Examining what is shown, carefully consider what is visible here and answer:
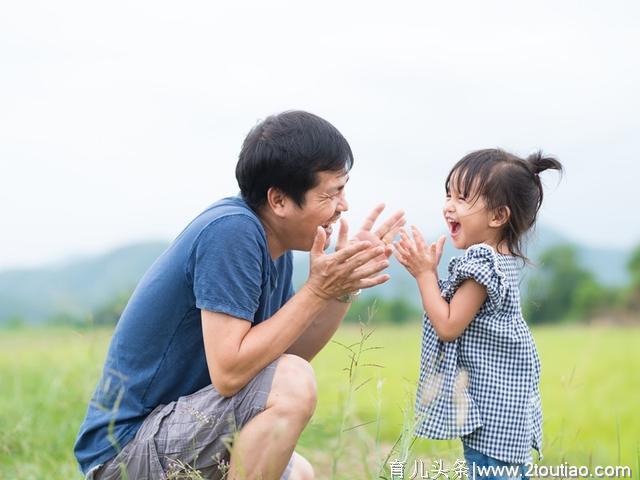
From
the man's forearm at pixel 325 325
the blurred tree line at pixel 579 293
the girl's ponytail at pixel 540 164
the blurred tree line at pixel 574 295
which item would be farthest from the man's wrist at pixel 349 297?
the blurred tree line at pixel 579 293

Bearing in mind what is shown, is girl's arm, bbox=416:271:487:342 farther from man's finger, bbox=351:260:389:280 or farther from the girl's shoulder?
man's finger, bbox=351:260:389:280

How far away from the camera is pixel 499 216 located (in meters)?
3.22

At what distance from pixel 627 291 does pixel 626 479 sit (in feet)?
89.0

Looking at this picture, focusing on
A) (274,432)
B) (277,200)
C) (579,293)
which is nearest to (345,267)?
(277,200)

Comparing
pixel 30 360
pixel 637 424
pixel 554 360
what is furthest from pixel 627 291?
pixel 30 360

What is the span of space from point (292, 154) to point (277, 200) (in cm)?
19

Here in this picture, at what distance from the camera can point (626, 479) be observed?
4.13 m

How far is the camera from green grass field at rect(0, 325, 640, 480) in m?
3.88

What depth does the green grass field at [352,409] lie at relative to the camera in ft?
12.7

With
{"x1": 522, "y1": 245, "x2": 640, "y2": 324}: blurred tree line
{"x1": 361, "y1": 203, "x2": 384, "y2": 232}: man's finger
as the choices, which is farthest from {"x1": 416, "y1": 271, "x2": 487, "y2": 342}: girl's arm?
{"x1": 522, "y1": 245, "x2": 640, "y2": 324}: blurred tree line

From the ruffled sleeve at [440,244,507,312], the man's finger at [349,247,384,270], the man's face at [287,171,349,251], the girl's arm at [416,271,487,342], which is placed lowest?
the girl's arm at [416,271,487,342]

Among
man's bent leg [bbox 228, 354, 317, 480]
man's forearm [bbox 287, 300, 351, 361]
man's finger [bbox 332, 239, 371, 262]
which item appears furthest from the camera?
man's forearm [bbox 287, 300, 351, 361]

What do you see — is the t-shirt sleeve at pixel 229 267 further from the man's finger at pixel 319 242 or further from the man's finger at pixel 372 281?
the man's finger at pixel 372 281

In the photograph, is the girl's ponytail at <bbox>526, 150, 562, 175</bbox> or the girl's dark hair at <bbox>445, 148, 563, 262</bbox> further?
the girl's ponytail at <bbox>526, 150, 562, 175</bbox>
